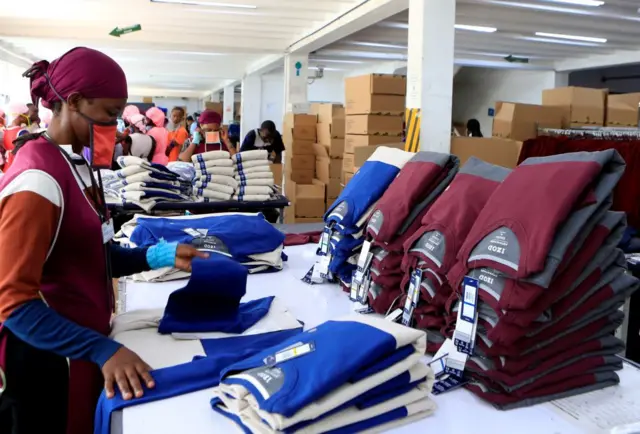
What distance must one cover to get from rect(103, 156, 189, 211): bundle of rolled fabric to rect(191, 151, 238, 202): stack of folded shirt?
0.12 m

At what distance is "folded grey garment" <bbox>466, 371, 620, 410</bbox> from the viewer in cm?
120

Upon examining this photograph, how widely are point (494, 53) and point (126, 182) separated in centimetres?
996

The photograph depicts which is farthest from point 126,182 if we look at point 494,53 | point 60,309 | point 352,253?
point 494,53

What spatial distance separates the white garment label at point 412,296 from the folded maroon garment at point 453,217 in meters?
0.04

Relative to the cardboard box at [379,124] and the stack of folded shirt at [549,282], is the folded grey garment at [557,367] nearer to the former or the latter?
the stack of folded shirt at [549,282]

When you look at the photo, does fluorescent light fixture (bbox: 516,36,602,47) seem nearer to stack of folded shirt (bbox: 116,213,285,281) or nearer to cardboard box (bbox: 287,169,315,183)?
cardboard box (bbox: 287,169,315,183)

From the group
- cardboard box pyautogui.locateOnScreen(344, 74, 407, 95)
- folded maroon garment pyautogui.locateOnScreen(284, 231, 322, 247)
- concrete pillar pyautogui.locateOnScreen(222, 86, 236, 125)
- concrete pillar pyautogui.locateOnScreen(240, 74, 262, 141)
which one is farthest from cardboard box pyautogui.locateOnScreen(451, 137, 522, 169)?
concrete pillar pyautogui.locateOnScreen(222, 86, 236, 125)

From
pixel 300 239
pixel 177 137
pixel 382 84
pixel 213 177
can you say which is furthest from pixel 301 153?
pixel 300 239

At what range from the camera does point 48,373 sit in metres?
1.33

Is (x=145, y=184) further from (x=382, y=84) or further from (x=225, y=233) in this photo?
(x=382, y=84)

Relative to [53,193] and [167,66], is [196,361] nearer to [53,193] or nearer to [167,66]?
[53,193]

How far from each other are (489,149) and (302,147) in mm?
3637

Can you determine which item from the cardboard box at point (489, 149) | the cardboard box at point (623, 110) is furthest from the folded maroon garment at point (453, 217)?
the cardboard box at point (623, 110)

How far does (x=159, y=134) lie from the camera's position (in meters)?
6.71
